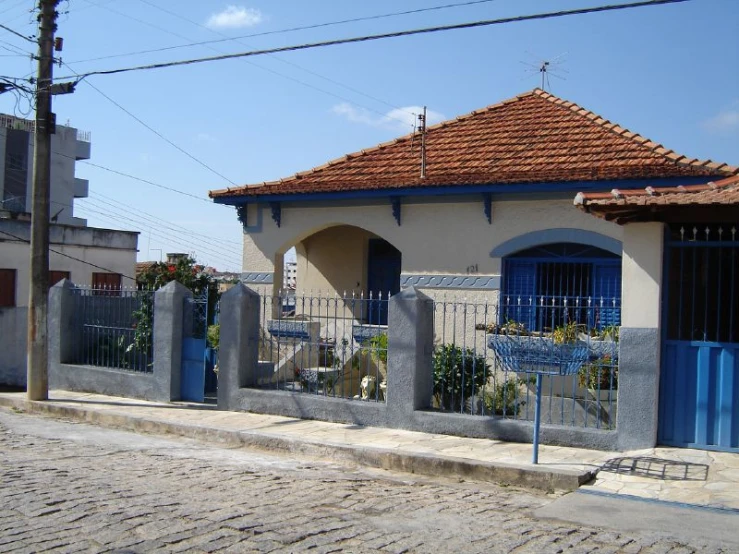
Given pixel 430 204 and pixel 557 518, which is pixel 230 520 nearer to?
pixel 557 518

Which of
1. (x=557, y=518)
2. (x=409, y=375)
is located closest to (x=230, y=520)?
(x=557, y=518)

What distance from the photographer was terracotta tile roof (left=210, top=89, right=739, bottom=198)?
40.0 ft

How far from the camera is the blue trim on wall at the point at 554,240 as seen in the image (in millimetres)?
12141

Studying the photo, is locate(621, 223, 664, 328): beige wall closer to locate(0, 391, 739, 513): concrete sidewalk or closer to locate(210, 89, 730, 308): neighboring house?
locate(0, 391, 739, 513): concrete sidewalk

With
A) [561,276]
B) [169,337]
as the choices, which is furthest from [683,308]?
[169,337]

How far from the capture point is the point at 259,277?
15.3 metres

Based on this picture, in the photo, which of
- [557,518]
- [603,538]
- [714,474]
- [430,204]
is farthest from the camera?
[430,204]

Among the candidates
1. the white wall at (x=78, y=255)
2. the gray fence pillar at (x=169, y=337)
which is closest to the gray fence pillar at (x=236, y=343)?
the gray fence pillar at (x=169, y=337)

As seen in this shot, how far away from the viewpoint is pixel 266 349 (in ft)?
47.0

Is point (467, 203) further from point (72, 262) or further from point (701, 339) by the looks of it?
point (72, 262)

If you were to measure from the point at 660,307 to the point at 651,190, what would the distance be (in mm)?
1229

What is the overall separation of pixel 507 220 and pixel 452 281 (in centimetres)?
133

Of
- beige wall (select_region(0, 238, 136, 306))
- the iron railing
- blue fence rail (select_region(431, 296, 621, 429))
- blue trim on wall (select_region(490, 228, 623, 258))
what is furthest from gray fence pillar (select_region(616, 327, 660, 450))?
beige wall (select_region(0, 238, 136, 306))

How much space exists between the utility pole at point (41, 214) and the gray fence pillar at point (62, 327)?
146 cm
